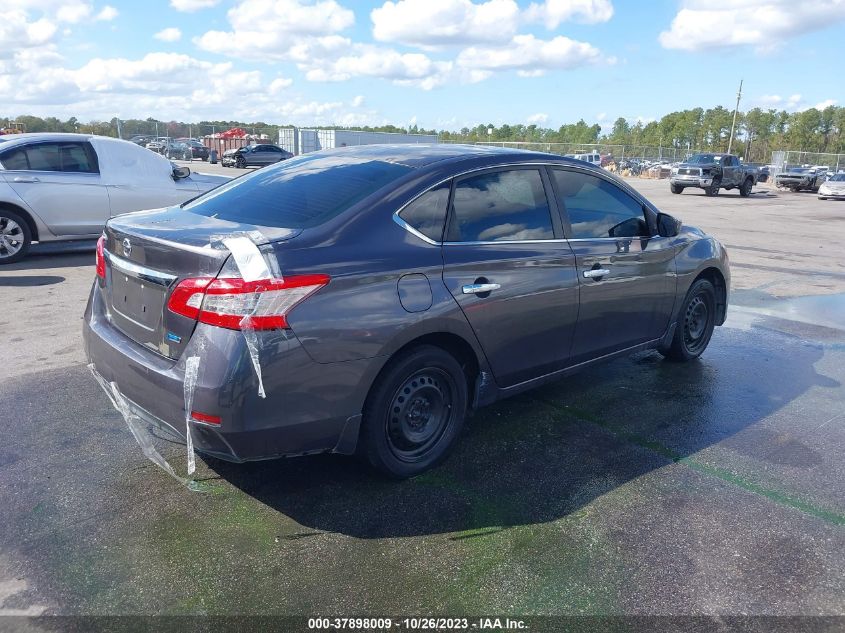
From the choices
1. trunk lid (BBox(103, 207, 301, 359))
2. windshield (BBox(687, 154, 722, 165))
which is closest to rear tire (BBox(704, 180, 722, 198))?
windshield (BBox(687, 154, 722, 165))

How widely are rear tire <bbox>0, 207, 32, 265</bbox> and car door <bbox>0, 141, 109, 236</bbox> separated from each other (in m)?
0.25

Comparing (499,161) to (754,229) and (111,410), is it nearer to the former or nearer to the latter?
(111,410)

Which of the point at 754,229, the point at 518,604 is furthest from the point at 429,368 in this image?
the point at 754,229

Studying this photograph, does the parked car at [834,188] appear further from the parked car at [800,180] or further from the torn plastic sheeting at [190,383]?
the torn plastic sheeting at [190,383]

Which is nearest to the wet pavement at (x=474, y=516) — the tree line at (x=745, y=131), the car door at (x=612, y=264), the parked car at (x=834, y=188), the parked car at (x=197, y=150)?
the car door at (x=612, y=264)

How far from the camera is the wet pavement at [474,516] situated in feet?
9.04

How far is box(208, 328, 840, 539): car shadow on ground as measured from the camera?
3.33 metres

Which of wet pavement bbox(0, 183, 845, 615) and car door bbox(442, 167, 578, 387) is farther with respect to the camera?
car door bbox(442, 167, 578, 387)

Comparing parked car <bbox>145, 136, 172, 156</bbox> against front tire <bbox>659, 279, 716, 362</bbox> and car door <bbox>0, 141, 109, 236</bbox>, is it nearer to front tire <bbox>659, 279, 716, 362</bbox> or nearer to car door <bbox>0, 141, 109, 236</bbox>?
car door <bbox>0, 141, 109, 236</bbox>

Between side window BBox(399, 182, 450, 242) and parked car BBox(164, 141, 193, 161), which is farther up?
side window BBox(399, 182, 450, 242)

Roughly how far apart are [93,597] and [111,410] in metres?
1.96

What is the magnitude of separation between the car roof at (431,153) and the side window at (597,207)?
0.52 ft

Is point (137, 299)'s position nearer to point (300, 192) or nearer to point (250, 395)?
point (250, 395)

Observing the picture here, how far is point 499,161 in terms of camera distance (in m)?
3.99
